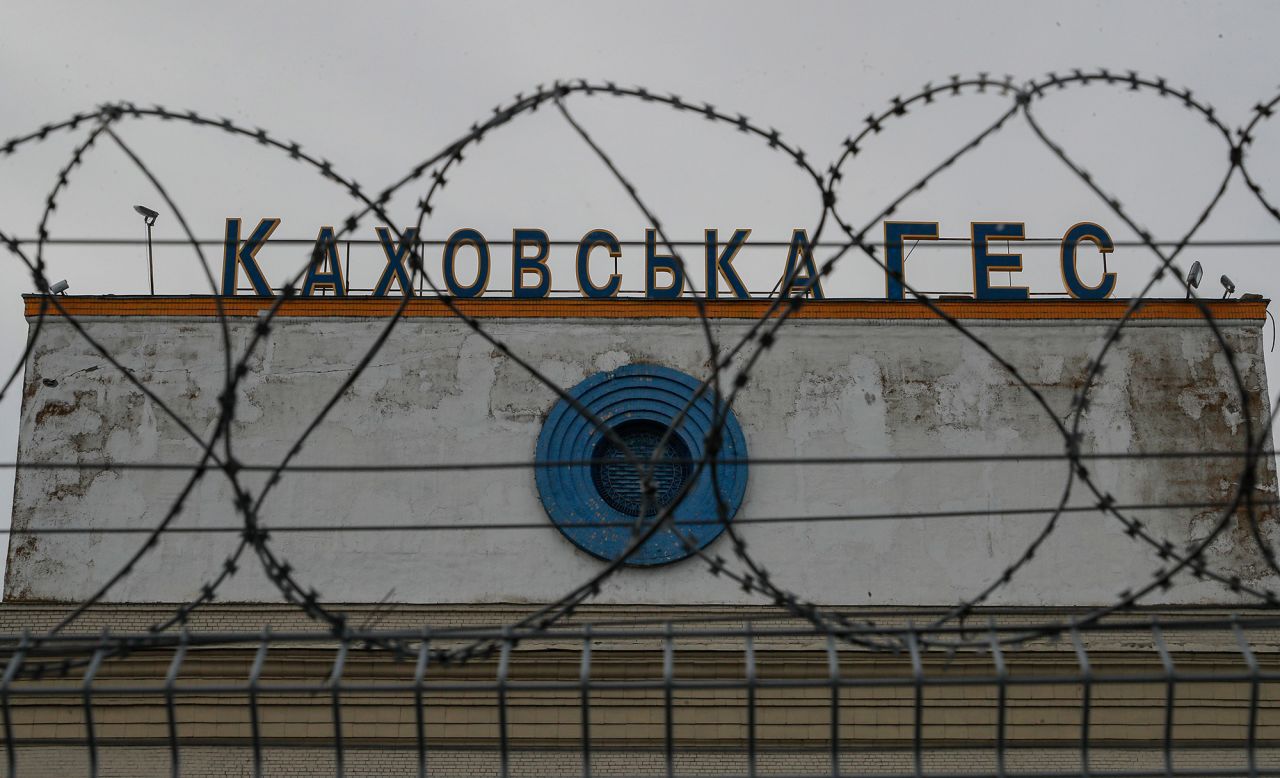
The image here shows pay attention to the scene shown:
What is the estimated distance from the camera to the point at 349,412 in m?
16.4

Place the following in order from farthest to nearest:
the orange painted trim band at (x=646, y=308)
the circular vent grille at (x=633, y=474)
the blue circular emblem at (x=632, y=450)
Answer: the orange painted trim band at (x=646, y=308) < the circular vent grille at (x=633, y=474) < the blue circular emblem at (x=632, y=450)

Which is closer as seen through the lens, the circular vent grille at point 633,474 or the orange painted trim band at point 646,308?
the circular vent grille at point 633,474

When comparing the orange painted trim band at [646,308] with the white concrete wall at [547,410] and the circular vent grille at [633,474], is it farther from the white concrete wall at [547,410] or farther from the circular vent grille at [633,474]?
the circular vent grille at [633,474]

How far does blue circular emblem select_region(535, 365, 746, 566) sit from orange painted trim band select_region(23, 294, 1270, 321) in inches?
27.3

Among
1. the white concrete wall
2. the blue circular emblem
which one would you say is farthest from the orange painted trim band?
the blue circular emblem

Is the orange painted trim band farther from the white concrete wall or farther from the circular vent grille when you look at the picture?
the circular vent grille

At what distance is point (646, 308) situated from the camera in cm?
1661

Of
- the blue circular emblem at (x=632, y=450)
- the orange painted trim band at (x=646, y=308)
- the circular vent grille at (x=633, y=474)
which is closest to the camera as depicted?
the blue circular emblem at (x=632, y=450)

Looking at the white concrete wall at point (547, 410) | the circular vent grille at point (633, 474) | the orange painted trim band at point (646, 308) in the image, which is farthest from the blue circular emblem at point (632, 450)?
the orange painted trim band at point (646, 308)

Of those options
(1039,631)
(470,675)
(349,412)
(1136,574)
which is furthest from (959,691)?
(1039,631)

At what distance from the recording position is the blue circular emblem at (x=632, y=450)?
52.3 feet

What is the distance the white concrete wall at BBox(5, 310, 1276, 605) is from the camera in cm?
1594

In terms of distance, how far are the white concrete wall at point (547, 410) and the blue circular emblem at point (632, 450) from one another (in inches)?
7.4

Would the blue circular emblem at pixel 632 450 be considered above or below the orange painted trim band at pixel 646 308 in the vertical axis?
below
